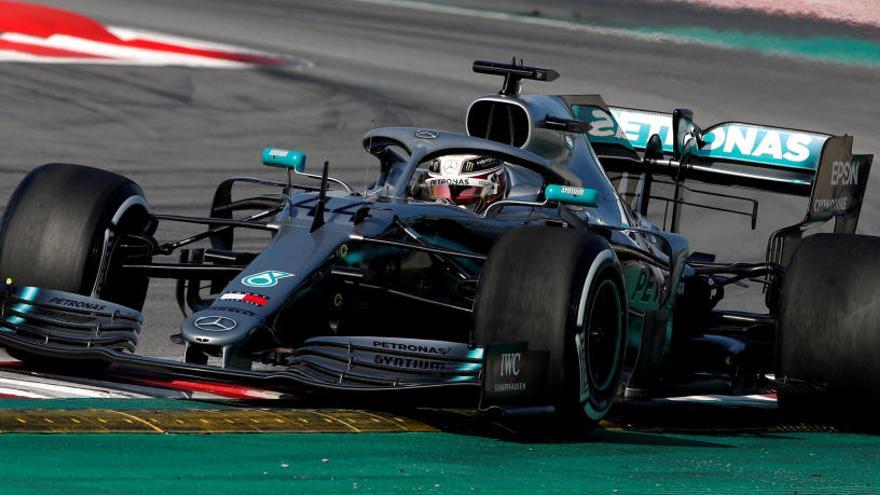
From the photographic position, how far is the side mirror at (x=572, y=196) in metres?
7.52

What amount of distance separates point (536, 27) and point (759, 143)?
10811mm

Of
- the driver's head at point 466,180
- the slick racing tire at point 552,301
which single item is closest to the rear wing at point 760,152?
the driver's head at point 466,180

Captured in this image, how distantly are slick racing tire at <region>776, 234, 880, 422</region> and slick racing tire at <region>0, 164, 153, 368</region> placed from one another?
3.24m

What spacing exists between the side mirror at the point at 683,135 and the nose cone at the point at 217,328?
438 cm

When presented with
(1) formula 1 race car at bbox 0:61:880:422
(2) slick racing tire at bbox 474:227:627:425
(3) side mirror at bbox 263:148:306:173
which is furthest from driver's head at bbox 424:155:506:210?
(2) slick racing tire at bbox 474:227:627:425

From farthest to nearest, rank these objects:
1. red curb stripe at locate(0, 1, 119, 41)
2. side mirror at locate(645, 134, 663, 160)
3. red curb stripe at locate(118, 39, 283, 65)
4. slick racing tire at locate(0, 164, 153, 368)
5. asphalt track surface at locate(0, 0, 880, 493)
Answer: red curb stripe at locate(118, 39, 283, 65) → red curb stripe at locate(0, 1, 119, 41) → side mirror at locate(645, 134, 663, 160) → slick racing tire at locate(0, 164, 153, 368) → asphalt track surface at locate(0, 0, 880, 493)

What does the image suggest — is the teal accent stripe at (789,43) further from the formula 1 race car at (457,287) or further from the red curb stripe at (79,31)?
the formula 1 race car at (457,287)

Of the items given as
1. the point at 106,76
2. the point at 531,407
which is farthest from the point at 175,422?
the point at 106,76

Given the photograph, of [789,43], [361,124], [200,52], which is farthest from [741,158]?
[789,43]

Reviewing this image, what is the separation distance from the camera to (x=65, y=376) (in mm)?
7508

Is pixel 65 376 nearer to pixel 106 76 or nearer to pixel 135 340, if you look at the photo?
pixel 135 340

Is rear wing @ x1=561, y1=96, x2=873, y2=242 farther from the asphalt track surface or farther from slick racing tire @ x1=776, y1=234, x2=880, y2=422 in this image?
the asphalt track surface

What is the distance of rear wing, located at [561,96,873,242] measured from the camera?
33.2ft

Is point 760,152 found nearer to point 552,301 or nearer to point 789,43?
point 552,301
